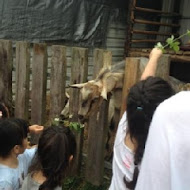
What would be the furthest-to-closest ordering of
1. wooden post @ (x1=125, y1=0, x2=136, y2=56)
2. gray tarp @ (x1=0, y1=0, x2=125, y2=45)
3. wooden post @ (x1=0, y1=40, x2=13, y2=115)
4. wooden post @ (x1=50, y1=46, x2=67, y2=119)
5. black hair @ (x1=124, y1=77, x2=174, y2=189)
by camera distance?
wooden post @ (x1=125, y1=0, x2=136, y2=56) → gray tarp @ (x1=0, y1=0, x2=125, y2=45) → wooden post @ (x1=0, y1=40, x2=13, y2=115) → wooden post @ (x1=50, y1=46, x2=67, y2=119) → black hair @ (x1=124, y1=77, x2=174, y2=189)

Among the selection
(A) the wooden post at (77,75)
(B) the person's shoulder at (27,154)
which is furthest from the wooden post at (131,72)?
(B) the person's shoulder at (27,154)

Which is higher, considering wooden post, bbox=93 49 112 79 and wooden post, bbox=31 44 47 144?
wooden post, bbox=93 49 112 79

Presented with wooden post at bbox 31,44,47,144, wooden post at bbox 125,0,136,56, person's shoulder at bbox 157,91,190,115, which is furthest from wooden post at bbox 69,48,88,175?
wooden post at bbox 125,0,136,56

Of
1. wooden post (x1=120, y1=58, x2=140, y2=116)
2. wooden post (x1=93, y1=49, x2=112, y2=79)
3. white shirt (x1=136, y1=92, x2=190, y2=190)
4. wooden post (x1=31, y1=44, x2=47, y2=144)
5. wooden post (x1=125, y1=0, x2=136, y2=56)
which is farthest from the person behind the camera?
wooden post (x1=125, y1=0, x2=136, y2=56)

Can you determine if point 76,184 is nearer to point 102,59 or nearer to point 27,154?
point 27,154

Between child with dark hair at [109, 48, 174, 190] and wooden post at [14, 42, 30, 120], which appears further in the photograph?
wooden post at [14, 42, 30, 120]

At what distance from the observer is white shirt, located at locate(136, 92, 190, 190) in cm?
101

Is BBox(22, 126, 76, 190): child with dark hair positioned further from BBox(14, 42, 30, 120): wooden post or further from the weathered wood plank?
BBox(14, 42, 30, 120): wooden post

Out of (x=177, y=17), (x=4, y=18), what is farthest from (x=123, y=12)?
(x=4, y=18)

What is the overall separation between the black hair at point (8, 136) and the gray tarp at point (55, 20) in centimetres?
430

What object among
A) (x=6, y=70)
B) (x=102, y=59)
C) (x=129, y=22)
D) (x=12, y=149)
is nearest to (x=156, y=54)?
(x=102, y=59)

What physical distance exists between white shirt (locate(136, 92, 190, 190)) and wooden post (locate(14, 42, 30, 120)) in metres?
2.99

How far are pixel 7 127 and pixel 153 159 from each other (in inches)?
61.4

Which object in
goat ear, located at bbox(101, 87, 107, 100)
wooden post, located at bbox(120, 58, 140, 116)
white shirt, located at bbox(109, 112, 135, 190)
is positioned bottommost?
white shirt, located at bbox(109, 112, 135, 190)
